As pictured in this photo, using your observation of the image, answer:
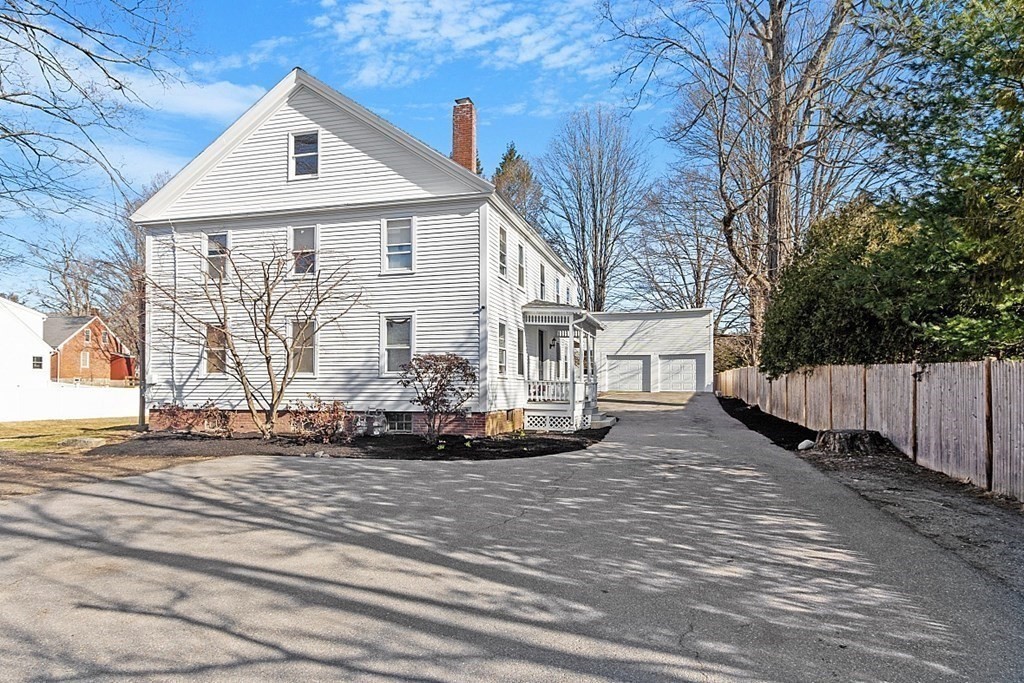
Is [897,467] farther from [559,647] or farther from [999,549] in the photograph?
[559,647]

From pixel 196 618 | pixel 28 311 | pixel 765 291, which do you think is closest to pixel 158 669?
pixel 196 618

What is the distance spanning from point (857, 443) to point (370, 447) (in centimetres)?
921

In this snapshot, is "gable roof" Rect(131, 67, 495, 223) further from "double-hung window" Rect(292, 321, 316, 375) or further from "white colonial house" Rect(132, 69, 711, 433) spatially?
"double-hung window" Rect(292, 321, 316, 375)

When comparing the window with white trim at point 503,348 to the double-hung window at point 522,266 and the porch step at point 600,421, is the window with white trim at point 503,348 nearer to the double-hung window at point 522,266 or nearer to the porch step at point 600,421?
the double-hung window at point 522,266

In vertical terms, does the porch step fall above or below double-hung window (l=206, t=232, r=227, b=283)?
below

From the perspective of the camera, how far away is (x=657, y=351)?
38.0 metres

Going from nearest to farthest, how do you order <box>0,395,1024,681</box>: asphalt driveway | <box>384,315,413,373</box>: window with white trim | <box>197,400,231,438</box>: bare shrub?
<box>0,395,1024,681</box>: asphalt driveway, <box>384,315,413,373</box>: window with white trim, <box>197,400,231,438</box>: bare shrub

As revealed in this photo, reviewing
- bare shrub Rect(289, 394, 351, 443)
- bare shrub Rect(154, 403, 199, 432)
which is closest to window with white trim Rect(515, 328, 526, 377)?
bare shrub Rect(289, 394, 351, 443)

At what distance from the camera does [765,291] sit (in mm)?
25594

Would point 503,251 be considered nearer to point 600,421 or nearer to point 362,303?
point 362,303

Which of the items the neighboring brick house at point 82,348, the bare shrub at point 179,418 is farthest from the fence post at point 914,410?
the neighboring brick house at point 82,348

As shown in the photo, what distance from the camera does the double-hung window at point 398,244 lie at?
56.1 feet

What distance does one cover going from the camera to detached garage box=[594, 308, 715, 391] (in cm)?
3750

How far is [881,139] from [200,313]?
52.5 ft
